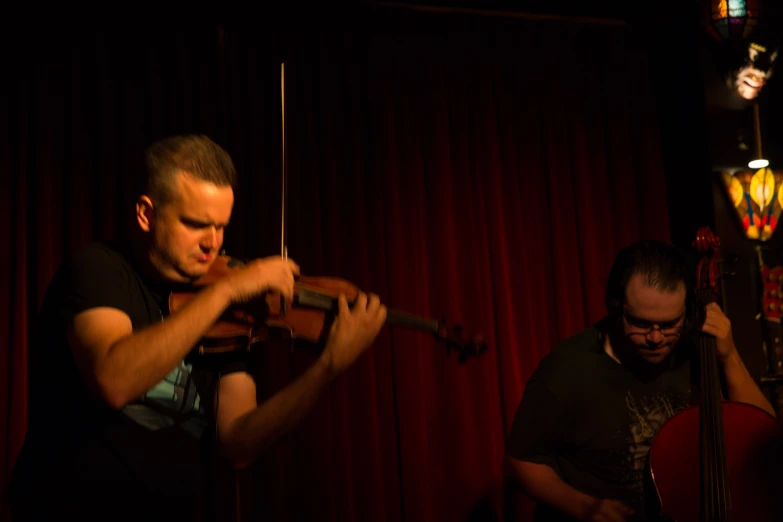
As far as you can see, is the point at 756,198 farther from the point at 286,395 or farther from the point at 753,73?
the point at 286,395

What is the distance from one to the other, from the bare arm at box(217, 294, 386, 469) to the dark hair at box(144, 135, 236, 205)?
Result: 432 millimetres

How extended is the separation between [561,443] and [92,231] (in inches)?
81.9

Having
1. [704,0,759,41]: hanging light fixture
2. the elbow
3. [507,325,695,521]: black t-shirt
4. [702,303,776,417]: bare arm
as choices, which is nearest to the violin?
the elbow

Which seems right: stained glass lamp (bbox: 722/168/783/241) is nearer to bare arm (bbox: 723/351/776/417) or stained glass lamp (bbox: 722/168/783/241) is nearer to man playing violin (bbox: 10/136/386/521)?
bare arm (bbox: 723/351/776/417)

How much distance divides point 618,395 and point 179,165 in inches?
55.2

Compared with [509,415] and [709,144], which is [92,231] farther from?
[709,144]

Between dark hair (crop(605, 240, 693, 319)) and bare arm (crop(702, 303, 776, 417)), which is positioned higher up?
dark hair (crop(605, 240, 693, 319))

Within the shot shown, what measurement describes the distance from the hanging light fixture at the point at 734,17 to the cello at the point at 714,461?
1763 mm

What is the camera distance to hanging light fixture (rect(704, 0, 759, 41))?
3.11 m

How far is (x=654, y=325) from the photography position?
2.07 meters

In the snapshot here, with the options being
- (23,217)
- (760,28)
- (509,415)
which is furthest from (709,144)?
(23,217)

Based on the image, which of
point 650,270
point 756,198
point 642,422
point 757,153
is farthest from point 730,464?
point 757,153

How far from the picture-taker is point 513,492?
3.44 meters

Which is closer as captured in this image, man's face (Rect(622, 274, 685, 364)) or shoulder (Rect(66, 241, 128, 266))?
shoulder (Rect(66, 241, 128, 266))
